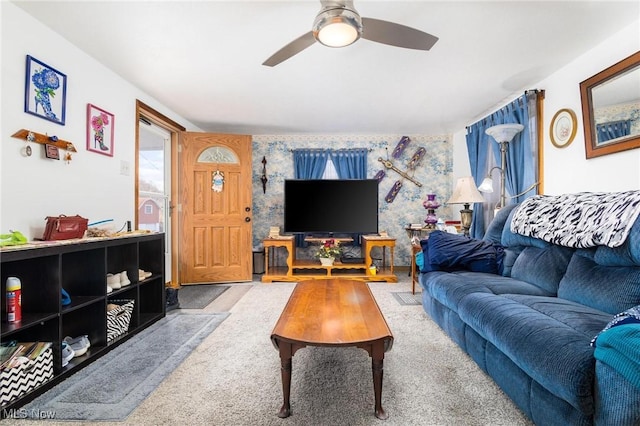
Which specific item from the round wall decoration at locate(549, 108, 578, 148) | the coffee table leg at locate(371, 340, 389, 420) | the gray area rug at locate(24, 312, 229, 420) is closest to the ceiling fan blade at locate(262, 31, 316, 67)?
the coffee table leg at locate(371, 340, 389, 420)

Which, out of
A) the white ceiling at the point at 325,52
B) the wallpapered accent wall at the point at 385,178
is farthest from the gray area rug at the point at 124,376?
the wallpapered accent wall at the point at 385,178

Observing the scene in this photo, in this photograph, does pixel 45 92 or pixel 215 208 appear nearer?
pixel 45 92

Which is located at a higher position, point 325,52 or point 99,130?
point 325,52

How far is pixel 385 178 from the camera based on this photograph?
4.93 m

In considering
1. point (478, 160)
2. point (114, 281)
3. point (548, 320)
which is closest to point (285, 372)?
point (548, 320)

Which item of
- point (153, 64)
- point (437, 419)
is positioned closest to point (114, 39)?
point (153, 64)

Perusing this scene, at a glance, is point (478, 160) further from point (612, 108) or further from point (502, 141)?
point (612, 108)

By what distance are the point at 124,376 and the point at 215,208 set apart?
256cm

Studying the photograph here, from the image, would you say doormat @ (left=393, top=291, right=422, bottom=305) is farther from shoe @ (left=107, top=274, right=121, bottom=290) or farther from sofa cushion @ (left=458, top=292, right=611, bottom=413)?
shoe @ (left=107, top=274, right=121, bottom=290)

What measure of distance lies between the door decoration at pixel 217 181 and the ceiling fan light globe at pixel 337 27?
278cm

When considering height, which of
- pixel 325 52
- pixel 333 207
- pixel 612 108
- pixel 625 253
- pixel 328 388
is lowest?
pixel 328 388

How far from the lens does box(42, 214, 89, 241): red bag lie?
1.88 meters

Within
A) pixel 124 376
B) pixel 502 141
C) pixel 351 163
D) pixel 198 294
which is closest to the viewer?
pixel 124 376

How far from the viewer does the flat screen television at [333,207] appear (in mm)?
4473
